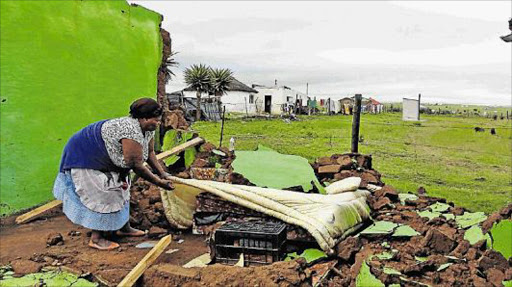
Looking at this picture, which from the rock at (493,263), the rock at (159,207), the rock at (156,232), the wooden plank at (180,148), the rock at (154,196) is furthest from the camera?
the wooden plank at (180,148)

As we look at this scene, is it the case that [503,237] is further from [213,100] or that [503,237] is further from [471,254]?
[213,100]

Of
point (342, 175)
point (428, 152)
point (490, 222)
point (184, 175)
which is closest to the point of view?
point (490, 222)

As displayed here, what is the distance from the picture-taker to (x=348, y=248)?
396 centimetres

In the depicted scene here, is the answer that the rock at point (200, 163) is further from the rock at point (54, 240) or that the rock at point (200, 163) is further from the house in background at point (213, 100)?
the house in background at point (213, 100)

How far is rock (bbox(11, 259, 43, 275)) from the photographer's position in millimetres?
3781

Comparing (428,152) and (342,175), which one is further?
(428,152)

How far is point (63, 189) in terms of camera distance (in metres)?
4.41

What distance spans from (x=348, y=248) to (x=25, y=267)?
2.62 metres

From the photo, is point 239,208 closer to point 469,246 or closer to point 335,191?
point 335,191

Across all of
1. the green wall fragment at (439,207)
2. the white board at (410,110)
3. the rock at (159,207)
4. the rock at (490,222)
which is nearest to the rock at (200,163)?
the rock at (159,207)

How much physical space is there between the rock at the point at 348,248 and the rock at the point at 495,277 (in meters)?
1.00

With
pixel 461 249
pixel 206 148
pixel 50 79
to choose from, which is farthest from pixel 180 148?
pixel 461 249

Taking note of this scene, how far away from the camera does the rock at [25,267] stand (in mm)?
3781

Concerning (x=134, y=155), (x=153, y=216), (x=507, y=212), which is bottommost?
(x=153, y=216)
